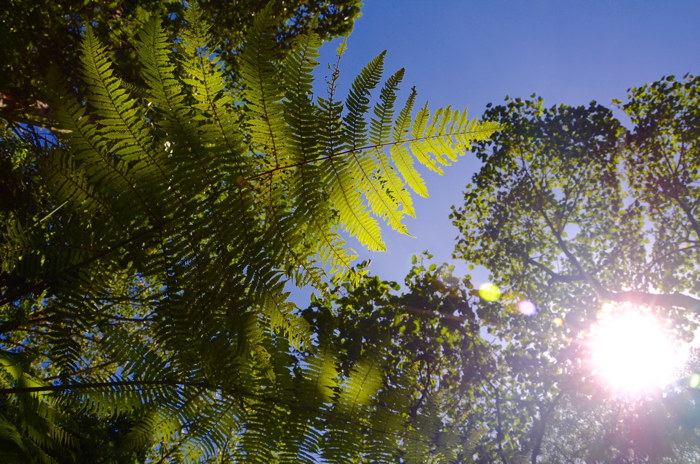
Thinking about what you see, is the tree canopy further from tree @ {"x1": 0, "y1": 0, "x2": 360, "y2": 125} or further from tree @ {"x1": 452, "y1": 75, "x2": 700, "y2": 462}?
tree @ {"x1": 452, "y1": 75, "x2": 700, "y2": 462}

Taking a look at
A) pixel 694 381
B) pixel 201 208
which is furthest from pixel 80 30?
pixel 694 381

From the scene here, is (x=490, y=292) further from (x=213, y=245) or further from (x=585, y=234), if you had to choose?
(x=213, y=245)

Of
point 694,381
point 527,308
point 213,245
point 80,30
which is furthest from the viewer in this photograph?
point 694,381

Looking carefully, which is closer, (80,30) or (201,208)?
(201,208)

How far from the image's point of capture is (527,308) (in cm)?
914

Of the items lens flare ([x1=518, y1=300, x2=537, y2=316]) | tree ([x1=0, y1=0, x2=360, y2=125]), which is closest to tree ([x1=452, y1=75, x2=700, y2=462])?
lens flare ([x1=518, y1=300, x2=537, y2=316])

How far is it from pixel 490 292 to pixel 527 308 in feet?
3.33

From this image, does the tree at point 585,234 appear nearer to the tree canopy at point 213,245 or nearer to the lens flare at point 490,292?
the lens flare at point 490,292

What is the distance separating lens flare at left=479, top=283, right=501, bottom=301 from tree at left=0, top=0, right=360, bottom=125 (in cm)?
636

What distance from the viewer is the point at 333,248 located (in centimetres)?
149

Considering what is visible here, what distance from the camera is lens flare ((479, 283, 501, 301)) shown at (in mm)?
8523

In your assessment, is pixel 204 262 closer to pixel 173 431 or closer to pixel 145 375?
pixel 145 375

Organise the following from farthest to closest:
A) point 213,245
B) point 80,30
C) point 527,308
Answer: point 527,308
point 80,30
point 213,245

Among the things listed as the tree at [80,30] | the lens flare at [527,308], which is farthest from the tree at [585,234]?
the tree at [80,30]
